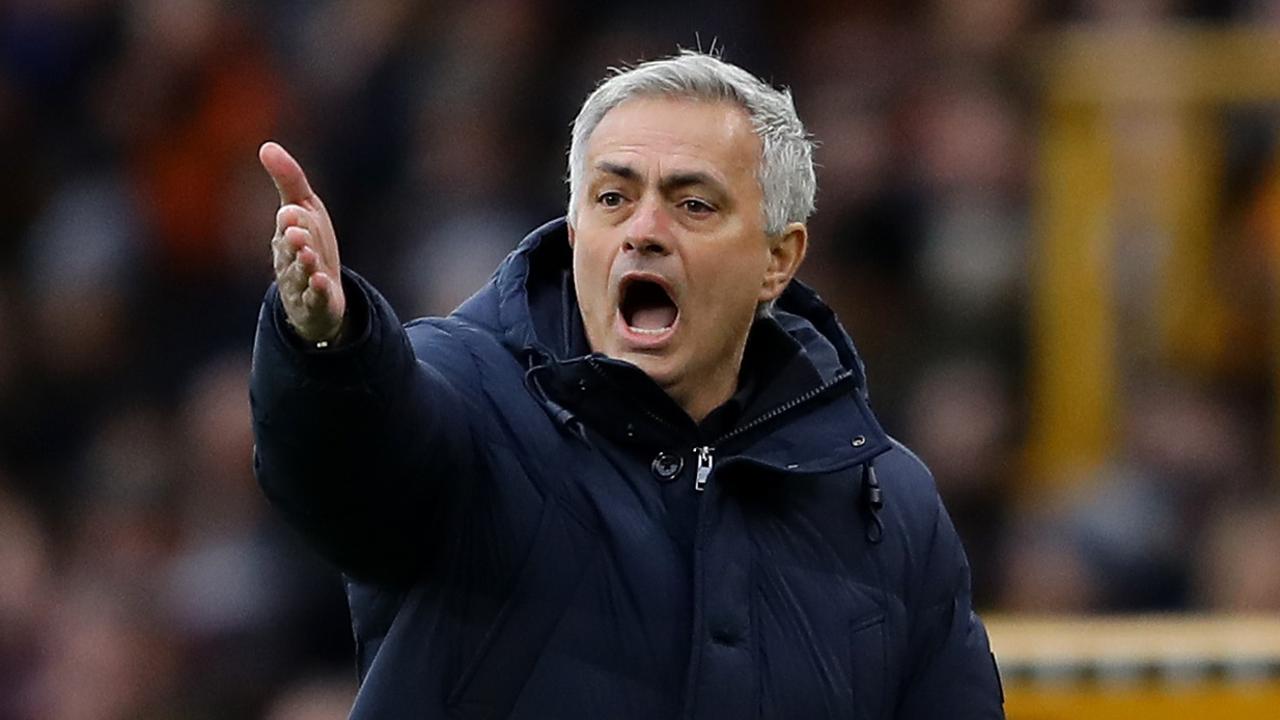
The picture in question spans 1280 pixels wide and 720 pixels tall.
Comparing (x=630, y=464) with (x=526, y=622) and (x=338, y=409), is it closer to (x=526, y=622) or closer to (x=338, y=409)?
(x=526, y=622)

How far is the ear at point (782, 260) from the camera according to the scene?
168 inches

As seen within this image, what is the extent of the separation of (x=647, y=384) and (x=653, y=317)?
23 cm

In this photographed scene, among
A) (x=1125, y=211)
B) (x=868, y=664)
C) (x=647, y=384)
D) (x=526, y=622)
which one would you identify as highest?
(x=647, y=384)

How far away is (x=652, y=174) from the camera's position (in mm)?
4051

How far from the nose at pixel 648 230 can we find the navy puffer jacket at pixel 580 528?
13 cm

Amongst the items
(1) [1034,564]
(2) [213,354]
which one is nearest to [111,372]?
(2) [213,354]

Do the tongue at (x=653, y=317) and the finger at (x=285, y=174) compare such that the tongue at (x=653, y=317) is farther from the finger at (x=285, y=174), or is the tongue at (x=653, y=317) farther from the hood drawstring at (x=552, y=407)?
the finger at (x=285, y=174)

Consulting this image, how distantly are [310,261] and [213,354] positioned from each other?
19.7ft

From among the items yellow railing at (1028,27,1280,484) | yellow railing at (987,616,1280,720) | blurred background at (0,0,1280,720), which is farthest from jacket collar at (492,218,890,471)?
yellow railing at (1028,27,1280,484)

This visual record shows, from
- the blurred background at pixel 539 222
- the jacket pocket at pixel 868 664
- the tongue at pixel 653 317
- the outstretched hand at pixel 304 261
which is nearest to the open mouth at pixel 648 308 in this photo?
the tongue at pixel 653 317

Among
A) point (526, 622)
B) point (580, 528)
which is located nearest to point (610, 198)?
point (580, 528)

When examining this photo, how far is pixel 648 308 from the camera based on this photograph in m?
4.12

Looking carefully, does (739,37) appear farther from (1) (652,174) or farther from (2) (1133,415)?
(1) (652,174)

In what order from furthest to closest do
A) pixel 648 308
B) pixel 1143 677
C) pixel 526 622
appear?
pixel 1143 677, pixel 648 308, pixel 526 622
